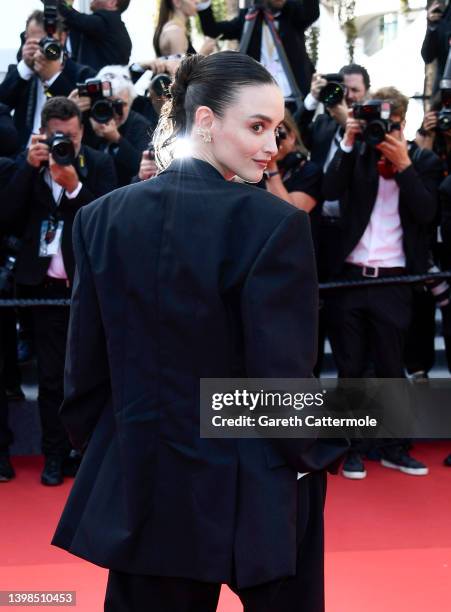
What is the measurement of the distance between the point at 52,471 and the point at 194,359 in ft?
9.83

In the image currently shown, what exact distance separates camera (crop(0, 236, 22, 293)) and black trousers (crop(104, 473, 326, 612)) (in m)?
2.98

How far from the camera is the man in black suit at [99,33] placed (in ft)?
18.9

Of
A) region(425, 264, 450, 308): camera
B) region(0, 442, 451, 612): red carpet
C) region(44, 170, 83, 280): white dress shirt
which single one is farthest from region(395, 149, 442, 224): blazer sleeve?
region(44, 170, 83, 280): white dress shirt

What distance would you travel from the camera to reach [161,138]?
2094mm

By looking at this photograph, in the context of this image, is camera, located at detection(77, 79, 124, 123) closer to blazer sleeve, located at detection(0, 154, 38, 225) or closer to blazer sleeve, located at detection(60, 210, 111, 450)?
blazer sleeve, located at detection(0, 154, 38, 225)

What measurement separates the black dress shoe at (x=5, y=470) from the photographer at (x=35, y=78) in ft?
5.71

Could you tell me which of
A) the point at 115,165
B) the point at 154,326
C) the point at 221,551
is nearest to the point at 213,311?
the point at 154,326

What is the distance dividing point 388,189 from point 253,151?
2970mm

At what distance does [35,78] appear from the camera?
5.29 m

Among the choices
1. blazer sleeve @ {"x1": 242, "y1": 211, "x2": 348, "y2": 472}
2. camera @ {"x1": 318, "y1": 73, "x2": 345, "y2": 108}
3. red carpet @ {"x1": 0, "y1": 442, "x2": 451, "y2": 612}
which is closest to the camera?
blazer sleeve @ {"x1": 242, "y1": 211, "x2": 348, "y2": 472}

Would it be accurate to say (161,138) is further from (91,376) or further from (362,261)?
(362,261)

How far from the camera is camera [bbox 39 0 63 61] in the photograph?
198 inches

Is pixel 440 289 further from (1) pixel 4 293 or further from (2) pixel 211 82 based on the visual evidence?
(2) pixel 211 82

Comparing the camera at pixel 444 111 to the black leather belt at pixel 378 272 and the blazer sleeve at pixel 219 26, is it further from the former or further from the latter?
the blazer sleeve at pixel 219 26
